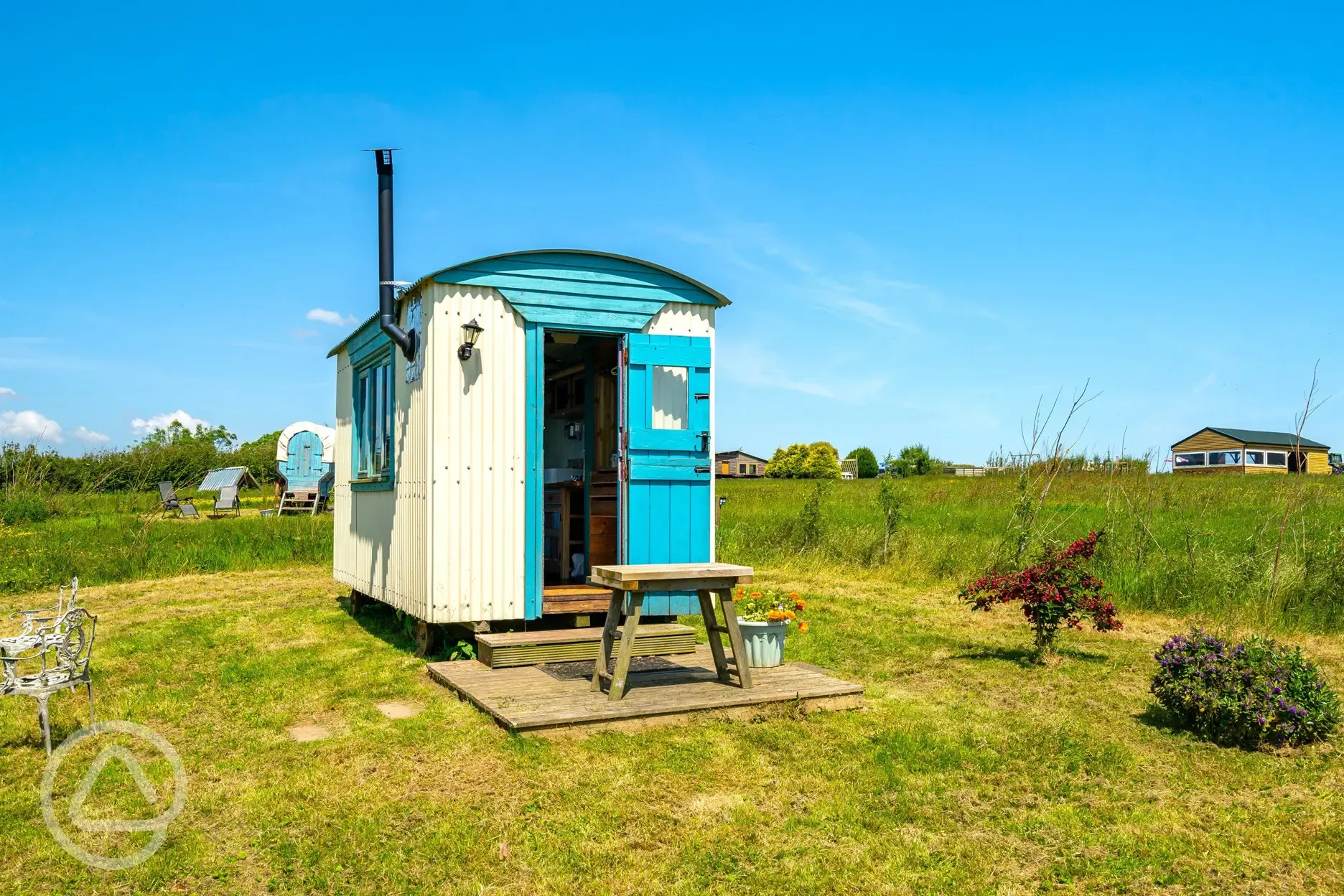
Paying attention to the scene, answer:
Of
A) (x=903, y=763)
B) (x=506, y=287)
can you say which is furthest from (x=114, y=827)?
(x=506, y=287)

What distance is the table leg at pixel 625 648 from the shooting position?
5.48 meters

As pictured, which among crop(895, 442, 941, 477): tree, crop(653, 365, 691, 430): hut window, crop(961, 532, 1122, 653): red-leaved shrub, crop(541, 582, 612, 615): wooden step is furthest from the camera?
crop(895, 442, 941, 477): tree

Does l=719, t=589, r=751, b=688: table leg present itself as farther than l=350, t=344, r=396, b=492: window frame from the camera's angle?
No

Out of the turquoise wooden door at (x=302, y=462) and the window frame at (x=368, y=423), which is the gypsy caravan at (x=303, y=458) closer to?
the turquoise wooden door at (x=302, y=462)

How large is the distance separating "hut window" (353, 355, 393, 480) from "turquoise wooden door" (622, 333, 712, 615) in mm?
2162

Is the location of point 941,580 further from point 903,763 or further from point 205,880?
point 205,880

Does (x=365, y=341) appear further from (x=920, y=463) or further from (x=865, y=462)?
(x=865, y=462)

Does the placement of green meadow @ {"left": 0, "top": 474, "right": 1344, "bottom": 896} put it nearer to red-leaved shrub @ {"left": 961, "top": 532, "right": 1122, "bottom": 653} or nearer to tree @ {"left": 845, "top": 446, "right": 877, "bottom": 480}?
red-leaved shrub @ {"left": 961, "top": 532, "right": 1122, "bottom": 653}

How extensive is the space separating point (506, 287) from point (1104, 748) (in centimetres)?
476

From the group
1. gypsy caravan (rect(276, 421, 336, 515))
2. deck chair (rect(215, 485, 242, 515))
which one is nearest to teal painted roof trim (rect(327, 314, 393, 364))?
deck chair (rect(215, 485, 242, 515))

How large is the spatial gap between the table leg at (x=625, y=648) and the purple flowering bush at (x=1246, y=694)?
2.90m

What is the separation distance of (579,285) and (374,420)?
2745 mm

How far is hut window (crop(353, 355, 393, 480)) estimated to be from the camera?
8266 millimetres

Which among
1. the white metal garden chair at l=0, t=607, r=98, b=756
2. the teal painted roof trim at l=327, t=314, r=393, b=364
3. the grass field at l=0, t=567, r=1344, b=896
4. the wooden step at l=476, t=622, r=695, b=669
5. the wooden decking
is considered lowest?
the grass field at l=0, t=567, r=1344, b=896
